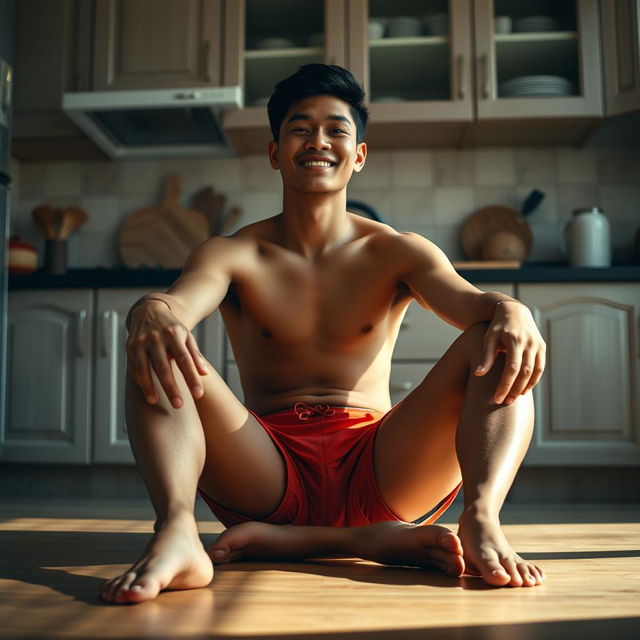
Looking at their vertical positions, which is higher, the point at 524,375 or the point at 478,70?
the point at 478,70

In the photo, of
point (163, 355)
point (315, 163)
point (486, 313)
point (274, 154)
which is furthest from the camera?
point (274, 154)

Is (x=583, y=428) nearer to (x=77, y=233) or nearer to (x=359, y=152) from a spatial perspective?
(x=359, y=152)

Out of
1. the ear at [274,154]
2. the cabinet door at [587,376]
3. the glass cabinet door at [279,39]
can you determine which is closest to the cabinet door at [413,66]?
the glass cabinet door at [279,39]

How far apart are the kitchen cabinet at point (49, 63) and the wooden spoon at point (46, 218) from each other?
290 millimetres

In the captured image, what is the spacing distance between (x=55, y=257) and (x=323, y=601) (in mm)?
2293

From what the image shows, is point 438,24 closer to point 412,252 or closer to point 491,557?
point 412,252

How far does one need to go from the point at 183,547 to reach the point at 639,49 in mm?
2432

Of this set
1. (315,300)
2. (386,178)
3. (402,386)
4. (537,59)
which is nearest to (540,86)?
(537,59)

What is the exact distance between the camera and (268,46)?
2.85 metres

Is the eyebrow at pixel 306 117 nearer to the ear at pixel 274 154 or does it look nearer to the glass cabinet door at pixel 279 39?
the ear at pixel 274 154

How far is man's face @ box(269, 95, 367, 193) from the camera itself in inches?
53.5

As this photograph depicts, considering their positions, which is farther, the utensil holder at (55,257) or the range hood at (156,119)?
the utensil holder at (55,257)

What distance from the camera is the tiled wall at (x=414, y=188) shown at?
9.68 ft

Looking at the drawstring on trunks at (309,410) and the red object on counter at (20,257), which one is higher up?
the red object on counter at (20,257)
